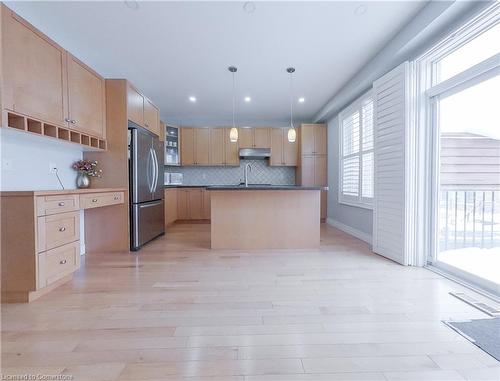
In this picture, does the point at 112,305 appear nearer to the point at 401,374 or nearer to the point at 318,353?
the point at 318,353

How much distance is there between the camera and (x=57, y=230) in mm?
2141

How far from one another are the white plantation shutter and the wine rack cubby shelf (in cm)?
372

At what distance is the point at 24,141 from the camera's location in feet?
7.82

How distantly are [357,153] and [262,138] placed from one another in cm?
244

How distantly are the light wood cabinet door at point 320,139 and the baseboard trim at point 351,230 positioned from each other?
1.65 meters

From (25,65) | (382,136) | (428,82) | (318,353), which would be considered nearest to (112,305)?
(318,353)

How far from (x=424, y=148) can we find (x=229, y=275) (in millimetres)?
2612

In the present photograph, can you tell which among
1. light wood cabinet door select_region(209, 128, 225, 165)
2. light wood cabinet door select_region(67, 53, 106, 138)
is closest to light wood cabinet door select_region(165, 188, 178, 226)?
light wood cabinet door select_region(209, 128, 225, 165)

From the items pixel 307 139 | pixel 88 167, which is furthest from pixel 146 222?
pixel 307 139

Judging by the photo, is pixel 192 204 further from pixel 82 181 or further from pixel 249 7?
pixel 249 7

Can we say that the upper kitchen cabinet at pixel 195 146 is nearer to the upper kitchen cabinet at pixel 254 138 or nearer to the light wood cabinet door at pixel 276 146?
the upper kitchen cabinet at pixel 254 138

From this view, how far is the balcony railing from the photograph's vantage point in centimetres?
267

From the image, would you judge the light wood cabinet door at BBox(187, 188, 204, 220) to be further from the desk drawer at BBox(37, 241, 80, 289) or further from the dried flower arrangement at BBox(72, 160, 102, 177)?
the desk drawer at BBox(37, 241, 80, 289)

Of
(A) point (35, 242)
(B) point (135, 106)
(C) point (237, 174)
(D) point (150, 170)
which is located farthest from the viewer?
(C) point (237, 174)
